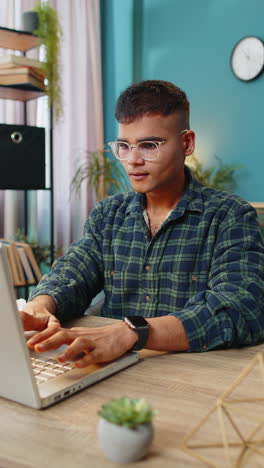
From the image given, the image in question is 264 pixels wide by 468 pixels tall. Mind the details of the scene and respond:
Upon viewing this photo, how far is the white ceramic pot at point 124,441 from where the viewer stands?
0.62m

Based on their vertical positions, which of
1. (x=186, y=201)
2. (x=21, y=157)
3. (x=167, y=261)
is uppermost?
(x=21, y=157)

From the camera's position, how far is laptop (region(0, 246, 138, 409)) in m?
0.74

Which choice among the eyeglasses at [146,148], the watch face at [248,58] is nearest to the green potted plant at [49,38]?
the watch face at [248,58]

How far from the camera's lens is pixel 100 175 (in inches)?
156

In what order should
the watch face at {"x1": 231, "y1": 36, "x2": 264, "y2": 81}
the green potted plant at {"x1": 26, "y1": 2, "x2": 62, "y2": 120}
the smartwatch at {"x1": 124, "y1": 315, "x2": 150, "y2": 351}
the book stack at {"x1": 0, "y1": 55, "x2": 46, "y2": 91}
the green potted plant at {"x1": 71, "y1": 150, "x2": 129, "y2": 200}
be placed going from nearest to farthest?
the smartwatch at {"x1": 124, "y1": 315, "x2": 150, "y2": 351} < the book stack at {"x1": 0, "y1": 55, "x2": 46, "y2": 91} < the green potted plant at {"x1": 26, "y1": 2, "x2": 62, "y2": 120} < the watch face at {"x1": 231, "y1": 36, "x2": 264, "y2": 81} < the green potted plant at {"x1": 71, "y1": 150, "x2": 129, "y2": 200}

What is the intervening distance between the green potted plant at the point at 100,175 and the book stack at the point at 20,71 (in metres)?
0.99

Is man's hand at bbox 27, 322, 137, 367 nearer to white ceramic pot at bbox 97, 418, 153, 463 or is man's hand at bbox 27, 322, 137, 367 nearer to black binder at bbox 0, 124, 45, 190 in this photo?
white ceramic pot at bbox 97, 418, 153, 463

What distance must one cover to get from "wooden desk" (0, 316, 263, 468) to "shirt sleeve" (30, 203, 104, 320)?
405 millimetres

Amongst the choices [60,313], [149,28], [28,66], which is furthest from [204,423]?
[149,28]

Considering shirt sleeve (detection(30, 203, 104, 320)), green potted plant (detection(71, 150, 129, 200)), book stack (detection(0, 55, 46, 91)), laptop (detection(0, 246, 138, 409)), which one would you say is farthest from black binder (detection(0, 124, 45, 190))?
laptop (detection(0, 246, 138, 409))

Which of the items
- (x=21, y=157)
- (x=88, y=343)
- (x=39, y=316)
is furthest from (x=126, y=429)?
(x=21, y=157)

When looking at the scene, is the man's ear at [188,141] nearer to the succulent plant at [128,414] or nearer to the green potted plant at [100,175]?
the succulent plant at [128,414]

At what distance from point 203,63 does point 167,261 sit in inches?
109

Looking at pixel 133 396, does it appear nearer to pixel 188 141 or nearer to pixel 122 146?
pixel 122 146
